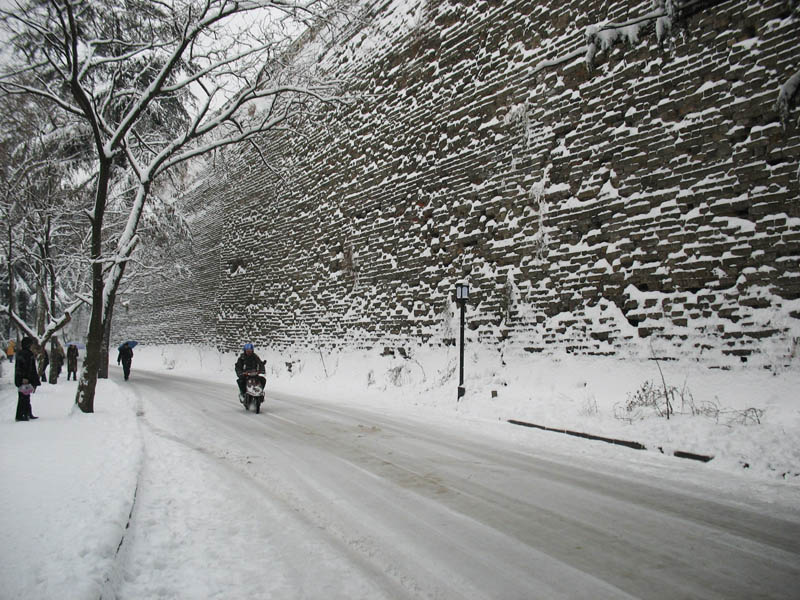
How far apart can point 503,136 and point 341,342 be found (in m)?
7.90

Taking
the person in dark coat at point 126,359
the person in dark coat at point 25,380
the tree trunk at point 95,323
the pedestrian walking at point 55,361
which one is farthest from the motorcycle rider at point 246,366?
the person in dark coat at point 126,359

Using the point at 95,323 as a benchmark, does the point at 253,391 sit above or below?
below

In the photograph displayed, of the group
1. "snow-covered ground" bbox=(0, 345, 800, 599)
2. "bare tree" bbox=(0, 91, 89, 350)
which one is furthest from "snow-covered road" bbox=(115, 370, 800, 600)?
"bare tree" bbox=(0, 91, 89, 350)

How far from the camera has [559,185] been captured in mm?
9188

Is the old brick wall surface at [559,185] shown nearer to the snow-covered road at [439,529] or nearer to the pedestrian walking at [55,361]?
the snow-covered road at [439,529]

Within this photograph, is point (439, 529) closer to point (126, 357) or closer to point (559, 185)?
point (559, 185)

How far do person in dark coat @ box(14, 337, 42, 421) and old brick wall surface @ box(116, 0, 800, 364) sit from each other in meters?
7.77

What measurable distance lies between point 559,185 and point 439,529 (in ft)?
24.6

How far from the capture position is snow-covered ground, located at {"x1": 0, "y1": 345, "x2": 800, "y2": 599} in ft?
9.20

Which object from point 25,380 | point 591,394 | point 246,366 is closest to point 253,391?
point 246,366

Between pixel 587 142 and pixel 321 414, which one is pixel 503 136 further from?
pixel 321 414

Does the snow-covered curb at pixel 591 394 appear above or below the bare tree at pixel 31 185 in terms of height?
below

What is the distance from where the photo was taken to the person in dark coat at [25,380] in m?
8.07

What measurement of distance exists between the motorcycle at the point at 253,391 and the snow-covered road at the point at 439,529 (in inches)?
138
